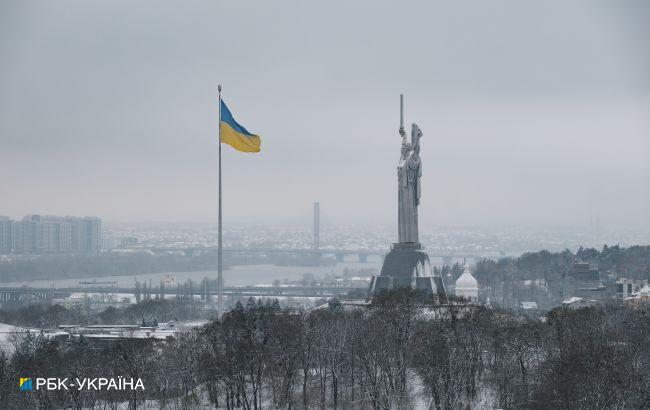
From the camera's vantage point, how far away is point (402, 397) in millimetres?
43500

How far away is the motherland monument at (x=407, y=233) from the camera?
2344 inches

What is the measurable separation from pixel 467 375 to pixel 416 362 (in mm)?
1864

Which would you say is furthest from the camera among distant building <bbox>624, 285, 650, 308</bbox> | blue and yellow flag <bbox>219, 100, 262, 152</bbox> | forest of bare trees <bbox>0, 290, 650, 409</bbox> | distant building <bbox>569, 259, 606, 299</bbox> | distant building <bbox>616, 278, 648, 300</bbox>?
distant building <bbox>569, 259, 606, 299</bbox>

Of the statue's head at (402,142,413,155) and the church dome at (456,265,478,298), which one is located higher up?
the statue's head at (402,142,413,155)

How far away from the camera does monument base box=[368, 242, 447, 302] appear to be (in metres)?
58.9

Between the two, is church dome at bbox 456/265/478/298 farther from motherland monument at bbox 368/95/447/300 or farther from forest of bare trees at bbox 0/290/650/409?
forest of bare trees at bbox 0/290/650/409

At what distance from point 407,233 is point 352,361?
1436 cm

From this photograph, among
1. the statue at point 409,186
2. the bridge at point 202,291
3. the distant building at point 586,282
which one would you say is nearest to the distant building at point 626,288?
the distant building at point 586,282

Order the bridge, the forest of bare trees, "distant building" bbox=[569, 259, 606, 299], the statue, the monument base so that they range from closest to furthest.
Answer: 1. the forest of bare trees
2. the monument base
3. the statue
4. "distant building" bbox=[569, 259, 606, 299]
5. the bridge

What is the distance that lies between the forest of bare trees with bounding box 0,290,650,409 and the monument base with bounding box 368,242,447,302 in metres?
6.83

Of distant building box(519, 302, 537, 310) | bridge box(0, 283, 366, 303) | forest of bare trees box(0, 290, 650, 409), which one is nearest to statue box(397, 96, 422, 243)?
forest of bare trees box(0, 290, 650, 409)

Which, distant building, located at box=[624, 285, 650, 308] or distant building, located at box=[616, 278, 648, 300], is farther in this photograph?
distant building, located at box=[616, 278, 648, 300]

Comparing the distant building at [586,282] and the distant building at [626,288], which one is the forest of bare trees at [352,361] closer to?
the distant building at [626,288]

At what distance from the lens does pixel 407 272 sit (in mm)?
59406
